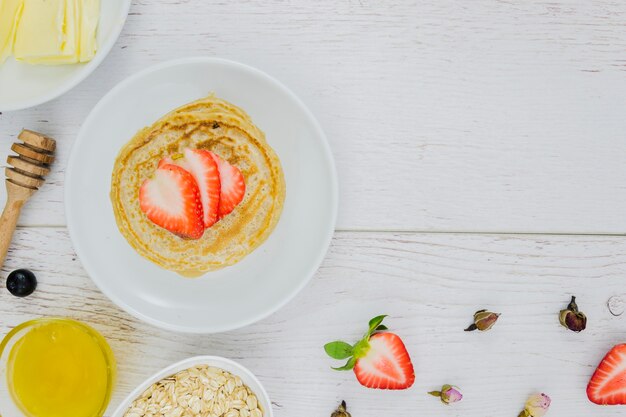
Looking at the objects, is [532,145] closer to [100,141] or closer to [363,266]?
[363,266]

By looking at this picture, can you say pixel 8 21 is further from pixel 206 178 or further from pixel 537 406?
pixel 537 406

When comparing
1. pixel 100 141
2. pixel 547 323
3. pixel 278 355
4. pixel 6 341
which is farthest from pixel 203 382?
pixel 547 323

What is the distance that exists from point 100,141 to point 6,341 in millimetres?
336

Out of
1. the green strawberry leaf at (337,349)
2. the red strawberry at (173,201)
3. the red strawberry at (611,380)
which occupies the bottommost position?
the green strawberry leaf at (337,349)

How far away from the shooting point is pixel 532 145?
3.80 ft

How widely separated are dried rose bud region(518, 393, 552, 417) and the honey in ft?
2.30

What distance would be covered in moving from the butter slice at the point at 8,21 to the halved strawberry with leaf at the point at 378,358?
27.4 inches

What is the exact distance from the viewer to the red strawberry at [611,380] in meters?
1.16

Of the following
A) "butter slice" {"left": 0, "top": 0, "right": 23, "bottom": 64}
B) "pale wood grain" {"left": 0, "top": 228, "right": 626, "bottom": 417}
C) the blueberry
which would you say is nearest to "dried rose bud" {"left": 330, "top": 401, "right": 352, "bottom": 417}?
"pale wood grain" {"left": 0, "top": 228, "right": 626, "bottom": 417}

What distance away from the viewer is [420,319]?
1.15 m

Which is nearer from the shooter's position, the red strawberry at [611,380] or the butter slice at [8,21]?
the butter slice at [8,21]

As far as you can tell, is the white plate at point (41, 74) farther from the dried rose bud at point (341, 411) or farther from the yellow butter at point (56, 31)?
the dried rose bud at point (341, 411)

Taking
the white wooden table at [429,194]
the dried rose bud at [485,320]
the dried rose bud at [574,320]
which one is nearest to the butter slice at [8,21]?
the white wooden table at [429,194]

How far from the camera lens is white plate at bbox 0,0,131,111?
102cm
